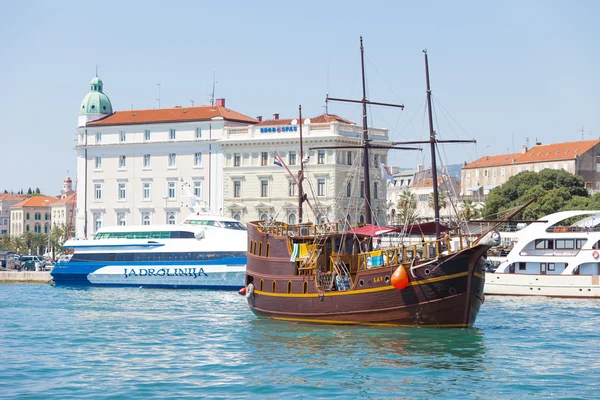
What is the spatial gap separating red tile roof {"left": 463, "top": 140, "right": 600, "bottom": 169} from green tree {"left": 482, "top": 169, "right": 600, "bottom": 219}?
2253cm

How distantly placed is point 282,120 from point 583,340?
212 feet

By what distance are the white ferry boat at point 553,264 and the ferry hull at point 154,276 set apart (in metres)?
16.1

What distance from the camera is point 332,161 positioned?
93500mm

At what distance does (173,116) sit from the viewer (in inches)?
3922

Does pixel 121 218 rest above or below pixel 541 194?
below

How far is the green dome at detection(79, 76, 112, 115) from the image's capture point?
104438mm

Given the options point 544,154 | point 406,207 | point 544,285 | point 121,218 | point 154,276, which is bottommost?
point 544,285

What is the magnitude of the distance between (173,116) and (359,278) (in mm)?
65479

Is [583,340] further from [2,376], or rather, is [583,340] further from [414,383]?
[2,376]

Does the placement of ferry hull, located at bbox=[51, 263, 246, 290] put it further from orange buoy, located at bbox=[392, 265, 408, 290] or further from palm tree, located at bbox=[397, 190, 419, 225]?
orange buoy, located at bbox=[392, 265, 408, 290]

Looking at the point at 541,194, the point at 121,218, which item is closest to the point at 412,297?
the point at 541,194

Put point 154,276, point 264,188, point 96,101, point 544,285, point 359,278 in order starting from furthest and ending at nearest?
1. point 96,101
2. point 264,188
3. point 154,276
4. point 544,285
5. point 359,278

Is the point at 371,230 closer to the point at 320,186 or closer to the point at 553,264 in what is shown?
the point at 553,264

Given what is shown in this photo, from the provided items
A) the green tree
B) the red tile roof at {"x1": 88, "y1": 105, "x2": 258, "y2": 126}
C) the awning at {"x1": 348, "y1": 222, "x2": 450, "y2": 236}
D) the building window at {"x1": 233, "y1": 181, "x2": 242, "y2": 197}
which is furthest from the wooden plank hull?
the red tile roof at {"x1": 88, "y1": 105, "x2": 258, "y2": 126}
